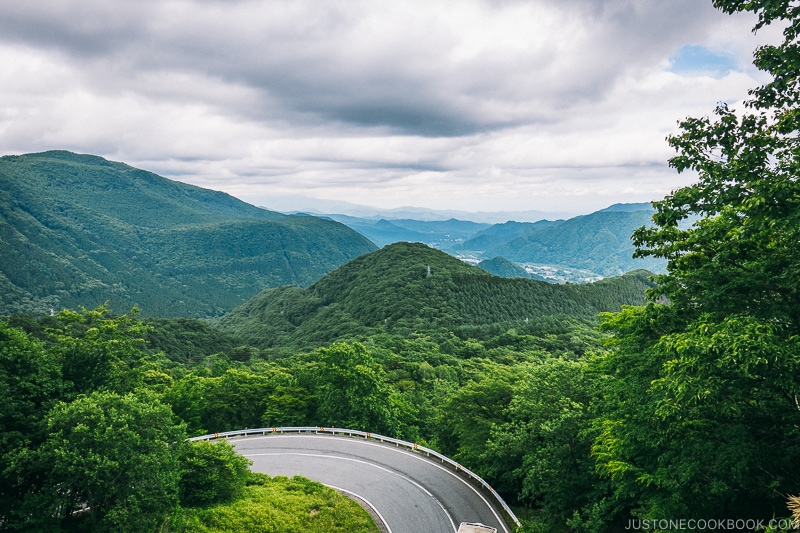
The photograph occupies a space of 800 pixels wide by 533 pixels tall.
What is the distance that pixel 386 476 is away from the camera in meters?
27.1

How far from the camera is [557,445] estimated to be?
19.9 meters

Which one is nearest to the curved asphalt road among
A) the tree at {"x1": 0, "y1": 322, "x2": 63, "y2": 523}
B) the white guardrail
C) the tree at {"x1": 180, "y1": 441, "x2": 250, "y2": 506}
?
the white guardrail

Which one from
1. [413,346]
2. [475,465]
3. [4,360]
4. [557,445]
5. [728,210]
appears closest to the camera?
[728,210]

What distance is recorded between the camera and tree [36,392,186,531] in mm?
15461

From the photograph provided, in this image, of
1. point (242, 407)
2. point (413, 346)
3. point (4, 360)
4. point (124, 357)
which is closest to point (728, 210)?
point (4, 360)

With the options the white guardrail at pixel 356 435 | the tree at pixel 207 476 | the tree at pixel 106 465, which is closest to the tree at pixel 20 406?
the tree at pixel 106 465

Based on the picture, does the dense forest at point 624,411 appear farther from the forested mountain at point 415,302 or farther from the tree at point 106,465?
the forested mountain at point 415,302

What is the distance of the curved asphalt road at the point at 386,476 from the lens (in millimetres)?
22766

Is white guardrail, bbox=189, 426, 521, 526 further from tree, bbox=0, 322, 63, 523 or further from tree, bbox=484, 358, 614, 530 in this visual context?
tree, bbox=0, 322, 63, 523

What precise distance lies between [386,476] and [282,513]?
24.2 ft

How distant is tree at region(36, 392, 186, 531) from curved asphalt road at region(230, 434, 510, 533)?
11368 millimetres

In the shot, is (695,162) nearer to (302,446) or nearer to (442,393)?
(302,446)

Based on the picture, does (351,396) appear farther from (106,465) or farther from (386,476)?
(106,465)

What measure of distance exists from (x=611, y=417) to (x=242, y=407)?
32386 millimetres
